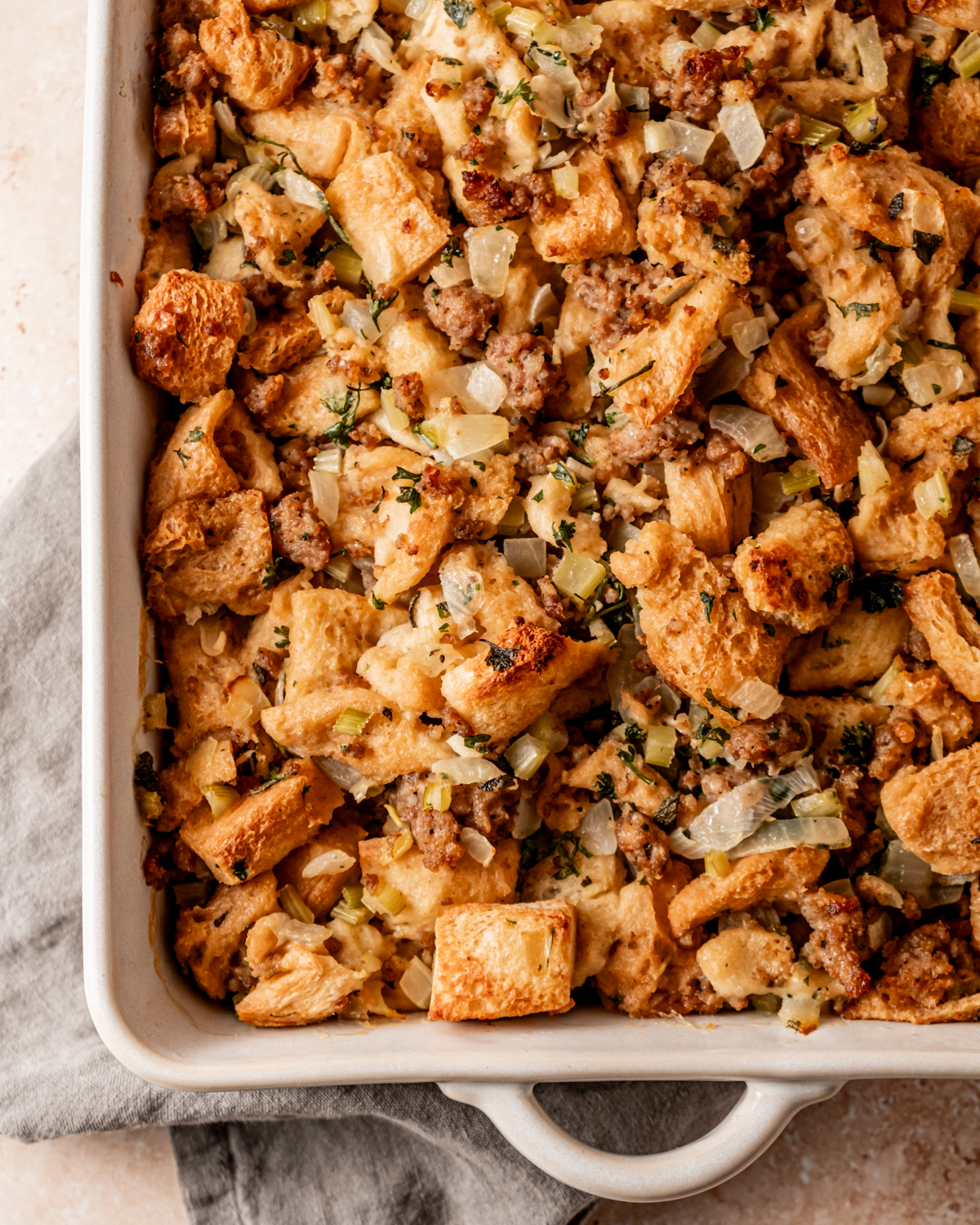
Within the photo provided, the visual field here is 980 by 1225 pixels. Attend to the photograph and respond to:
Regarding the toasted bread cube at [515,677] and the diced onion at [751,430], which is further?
the diced onion at [751,430]

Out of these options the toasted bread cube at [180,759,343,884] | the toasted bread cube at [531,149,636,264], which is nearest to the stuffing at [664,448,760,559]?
the toasted bread cube at [531,149,636,264]

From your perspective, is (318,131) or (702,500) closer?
(702,500)

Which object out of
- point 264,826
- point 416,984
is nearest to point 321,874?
point 264,826

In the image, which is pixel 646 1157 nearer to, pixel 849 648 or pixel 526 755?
pixel 526 755

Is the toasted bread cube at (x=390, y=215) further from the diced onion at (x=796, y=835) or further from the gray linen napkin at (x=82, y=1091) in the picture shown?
the diced onion at (x=796, y=835)

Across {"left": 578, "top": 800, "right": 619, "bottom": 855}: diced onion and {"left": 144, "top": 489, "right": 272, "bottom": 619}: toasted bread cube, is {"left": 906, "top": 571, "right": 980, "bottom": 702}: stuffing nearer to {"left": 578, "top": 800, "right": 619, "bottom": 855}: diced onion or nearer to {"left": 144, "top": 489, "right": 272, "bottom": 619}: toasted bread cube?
{"left": 578, "top": 800, "right": 619, "bottom": 855}: diced onion

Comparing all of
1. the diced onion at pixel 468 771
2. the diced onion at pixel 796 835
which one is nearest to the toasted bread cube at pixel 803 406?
the diced onion at pixel 796 835

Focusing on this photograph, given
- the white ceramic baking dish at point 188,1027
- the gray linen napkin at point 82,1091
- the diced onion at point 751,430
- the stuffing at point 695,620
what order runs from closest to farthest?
the white ceramic baking dish at point 188,1027, the stuffing at point 695,620, the diced onion at point 751,430, the gray linen napkin at point 82,1091
